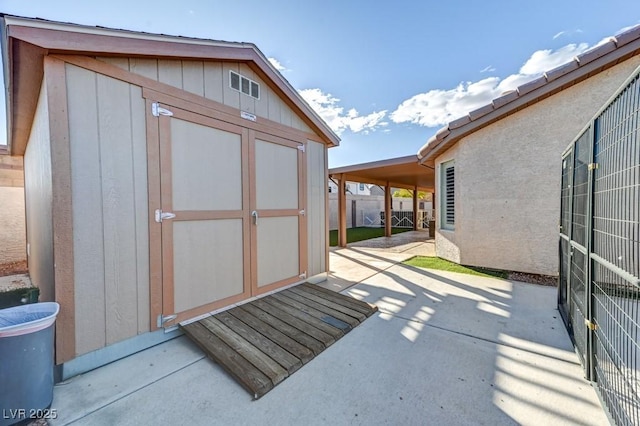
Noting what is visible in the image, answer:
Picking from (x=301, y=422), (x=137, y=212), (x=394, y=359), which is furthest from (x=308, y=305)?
(x=137, y=212)

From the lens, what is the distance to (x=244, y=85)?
3.38 m

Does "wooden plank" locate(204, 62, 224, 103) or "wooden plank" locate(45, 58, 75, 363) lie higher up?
"wooden plank" locate(204, 62, 224, 103)

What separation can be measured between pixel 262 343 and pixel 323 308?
1.01 meters

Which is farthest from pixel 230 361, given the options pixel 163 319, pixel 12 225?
pixel 12 225

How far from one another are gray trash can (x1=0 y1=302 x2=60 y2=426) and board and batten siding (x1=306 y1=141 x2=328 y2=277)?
10.3 ft

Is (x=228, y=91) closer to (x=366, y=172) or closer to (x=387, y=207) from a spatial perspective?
(x=366, y=172)

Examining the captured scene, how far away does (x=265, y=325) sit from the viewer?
278 cm

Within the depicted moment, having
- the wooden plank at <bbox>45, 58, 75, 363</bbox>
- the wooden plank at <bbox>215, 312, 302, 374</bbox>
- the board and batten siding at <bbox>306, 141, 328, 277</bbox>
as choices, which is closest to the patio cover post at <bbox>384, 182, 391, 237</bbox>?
the board and batten siding at <bbox>306, 141, 328, 277</bbox>

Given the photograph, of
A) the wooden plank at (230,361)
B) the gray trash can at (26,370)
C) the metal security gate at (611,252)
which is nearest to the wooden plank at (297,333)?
the wooden plank at (230,361)

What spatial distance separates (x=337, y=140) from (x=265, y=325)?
137 inches

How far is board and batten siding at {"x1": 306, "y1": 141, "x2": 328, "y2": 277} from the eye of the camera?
4.41 meters

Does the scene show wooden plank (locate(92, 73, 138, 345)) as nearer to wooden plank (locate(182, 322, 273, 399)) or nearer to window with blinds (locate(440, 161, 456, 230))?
wooden plank (locate(182, 322, 273, 399))

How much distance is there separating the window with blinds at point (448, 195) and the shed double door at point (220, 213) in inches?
162

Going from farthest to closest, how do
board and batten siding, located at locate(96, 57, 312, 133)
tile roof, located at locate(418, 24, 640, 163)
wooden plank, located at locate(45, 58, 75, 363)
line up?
tile roof, located at locate(418, 24, 640, 163) < board and batten siding, located at locate(96, 57, 312, 133) < wooden plank, located at locate(45, 58, 75, 363)
